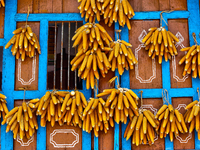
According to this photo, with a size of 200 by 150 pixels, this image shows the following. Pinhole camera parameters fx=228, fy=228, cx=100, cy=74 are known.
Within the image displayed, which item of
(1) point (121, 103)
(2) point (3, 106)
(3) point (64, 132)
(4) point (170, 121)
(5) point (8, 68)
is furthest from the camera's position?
(5) point (8, 68)

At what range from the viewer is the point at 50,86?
186 inches

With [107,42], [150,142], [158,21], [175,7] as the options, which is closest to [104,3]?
[107,42]

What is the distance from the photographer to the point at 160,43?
437 centimetres

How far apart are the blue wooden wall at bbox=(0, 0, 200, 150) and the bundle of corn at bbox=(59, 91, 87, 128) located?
0.32 meters

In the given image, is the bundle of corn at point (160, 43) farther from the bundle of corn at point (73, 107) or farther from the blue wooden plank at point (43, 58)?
the blue wooden plank at point (43, 58)

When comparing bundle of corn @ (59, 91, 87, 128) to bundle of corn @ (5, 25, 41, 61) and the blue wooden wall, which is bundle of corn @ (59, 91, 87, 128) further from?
bundle of corn @ (5, 25, 41, 61)

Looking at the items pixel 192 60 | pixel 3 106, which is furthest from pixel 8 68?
pixel 192 60

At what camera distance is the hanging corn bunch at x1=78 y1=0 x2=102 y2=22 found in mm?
4469

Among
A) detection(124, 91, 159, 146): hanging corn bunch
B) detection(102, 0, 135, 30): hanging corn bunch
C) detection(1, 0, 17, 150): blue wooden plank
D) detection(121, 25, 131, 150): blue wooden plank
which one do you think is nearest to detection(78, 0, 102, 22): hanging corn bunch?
detection(102, 0, 135, 30): hanging corn bunch

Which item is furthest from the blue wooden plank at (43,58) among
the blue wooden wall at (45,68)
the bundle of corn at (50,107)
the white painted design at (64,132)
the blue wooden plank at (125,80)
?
the blue wooden plank at (125,80)

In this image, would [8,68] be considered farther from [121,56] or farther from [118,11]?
[118,11]

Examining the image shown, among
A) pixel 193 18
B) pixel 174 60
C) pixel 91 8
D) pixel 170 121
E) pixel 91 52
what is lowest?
pixel 170 121

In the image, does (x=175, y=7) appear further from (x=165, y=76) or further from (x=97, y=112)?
(x=97, y=112)

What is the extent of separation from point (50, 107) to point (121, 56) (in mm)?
1651
